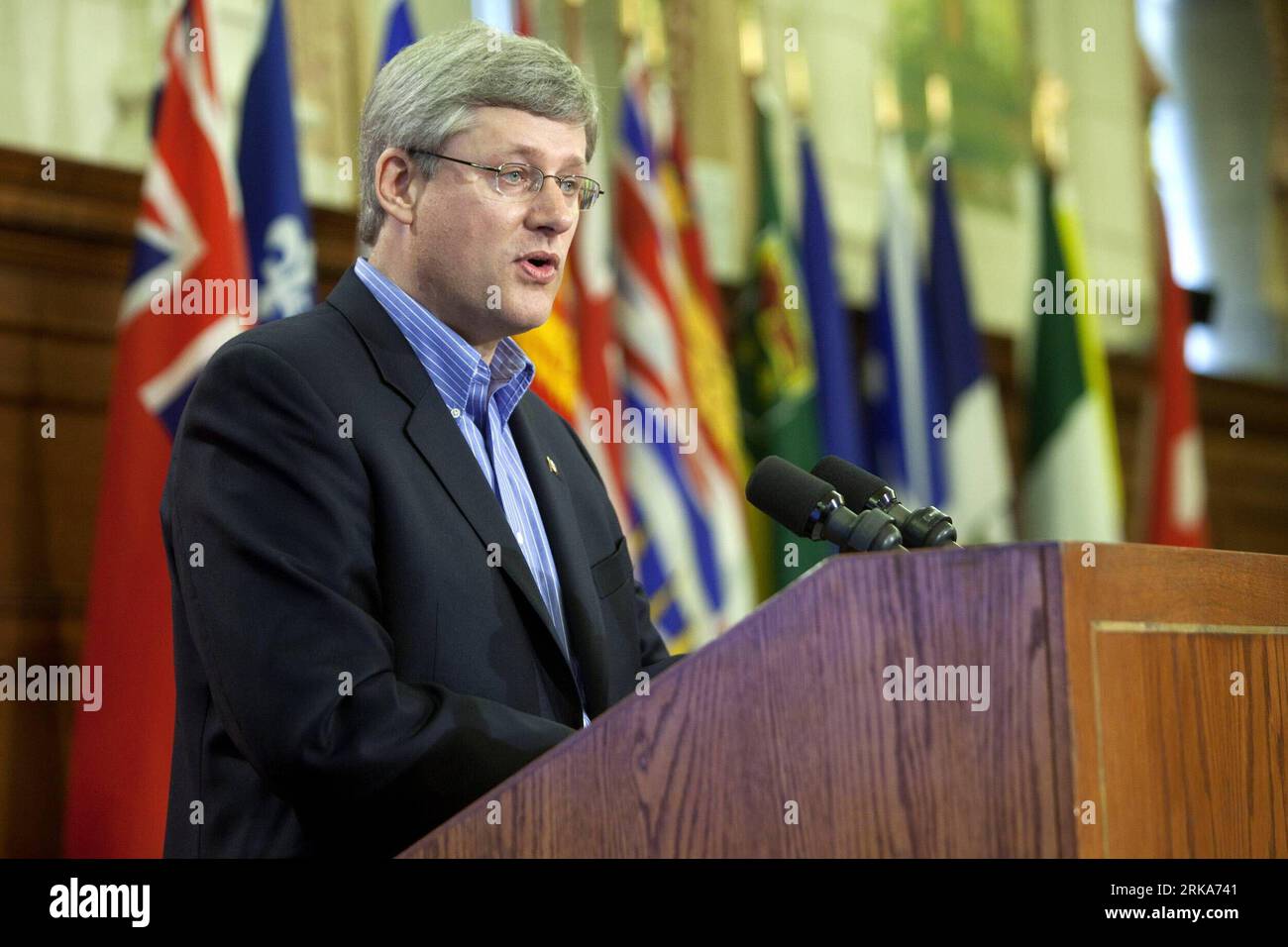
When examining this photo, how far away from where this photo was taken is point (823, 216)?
249 inches

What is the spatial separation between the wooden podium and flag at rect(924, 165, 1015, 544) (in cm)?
509

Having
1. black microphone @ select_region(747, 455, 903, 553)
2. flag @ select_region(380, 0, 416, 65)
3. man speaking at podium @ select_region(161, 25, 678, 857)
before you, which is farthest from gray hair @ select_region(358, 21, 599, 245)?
flag @ select_region(380, 0, 416, 65)

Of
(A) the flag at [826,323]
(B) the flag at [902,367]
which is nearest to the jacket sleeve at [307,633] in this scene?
(A) the flag at [826,323]

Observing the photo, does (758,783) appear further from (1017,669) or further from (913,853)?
(1017,669)

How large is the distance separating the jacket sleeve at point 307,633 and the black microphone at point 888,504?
478mm

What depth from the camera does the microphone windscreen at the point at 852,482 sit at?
2.00 meters

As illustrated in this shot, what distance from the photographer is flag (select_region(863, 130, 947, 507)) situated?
6461 mm

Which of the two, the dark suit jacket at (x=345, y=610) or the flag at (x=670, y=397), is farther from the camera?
the flag at (x=670, y=397)

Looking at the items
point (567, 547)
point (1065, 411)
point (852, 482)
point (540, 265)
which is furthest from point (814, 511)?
point (1065, 411)

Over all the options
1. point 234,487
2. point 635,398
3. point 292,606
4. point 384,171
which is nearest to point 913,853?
point 292,606

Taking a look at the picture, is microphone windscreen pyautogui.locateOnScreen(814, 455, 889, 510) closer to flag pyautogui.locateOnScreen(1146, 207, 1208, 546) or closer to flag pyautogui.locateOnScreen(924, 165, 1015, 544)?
flag pyautogui.locateOnScreen(924, 165, 1015, 544)

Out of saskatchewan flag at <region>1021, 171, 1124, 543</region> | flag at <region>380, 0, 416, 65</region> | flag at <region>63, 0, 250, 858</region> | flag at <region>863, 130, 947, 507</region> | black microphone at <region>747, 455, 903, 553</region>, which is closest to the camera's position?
black microphone at <region>747, 455, 903, 553</region>

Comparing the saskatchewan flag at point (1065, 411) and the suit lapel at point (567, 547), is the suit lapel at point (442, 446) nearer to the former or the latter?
the suit lapel at point (567, 547)
